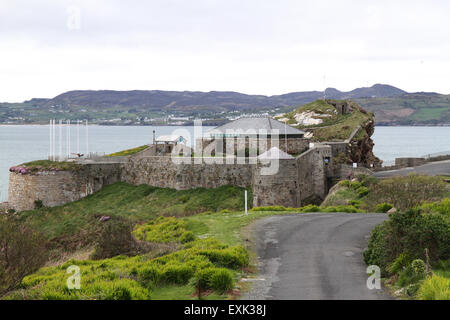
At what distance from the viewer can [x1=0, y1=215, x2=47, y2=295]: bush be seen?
13797 millimetres

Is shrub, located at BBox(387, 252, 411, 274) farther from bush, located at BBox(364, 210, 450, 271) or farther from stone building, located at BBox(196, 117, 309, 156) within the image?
stone building, located at BBox(196, 117, 309, 156)

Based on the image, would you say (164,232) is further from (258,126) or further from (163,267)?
(258,126)

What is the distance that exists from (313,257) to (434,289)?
545 cm

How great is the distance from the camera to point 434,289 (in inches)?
400

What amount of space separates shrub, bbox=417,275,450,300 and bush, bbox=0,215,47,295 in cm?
1093

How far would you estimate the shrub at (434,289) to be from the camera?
9.77m

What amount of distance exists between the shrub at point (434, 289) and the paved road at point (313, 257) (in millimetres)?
1124

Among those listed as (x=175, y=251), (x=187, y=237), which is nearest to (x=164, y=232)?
(x=187, y=237)

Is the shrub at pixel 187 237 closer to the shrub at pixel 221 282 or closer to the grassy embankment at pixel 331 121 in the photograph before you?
the shrub at pixel 221 282

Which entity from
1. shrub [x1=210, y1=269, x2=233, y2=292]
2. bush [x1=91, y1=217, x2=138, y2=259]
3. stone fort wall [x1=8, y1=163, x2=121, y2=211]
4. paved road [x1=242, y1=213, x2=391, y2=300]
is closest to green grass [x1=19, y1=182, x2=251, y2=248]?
stone fort wall [x1=8, y1=163, x2=121, y2=211]

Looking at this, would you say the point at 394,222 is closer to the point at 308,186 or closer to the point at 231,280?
the point at 231,280
